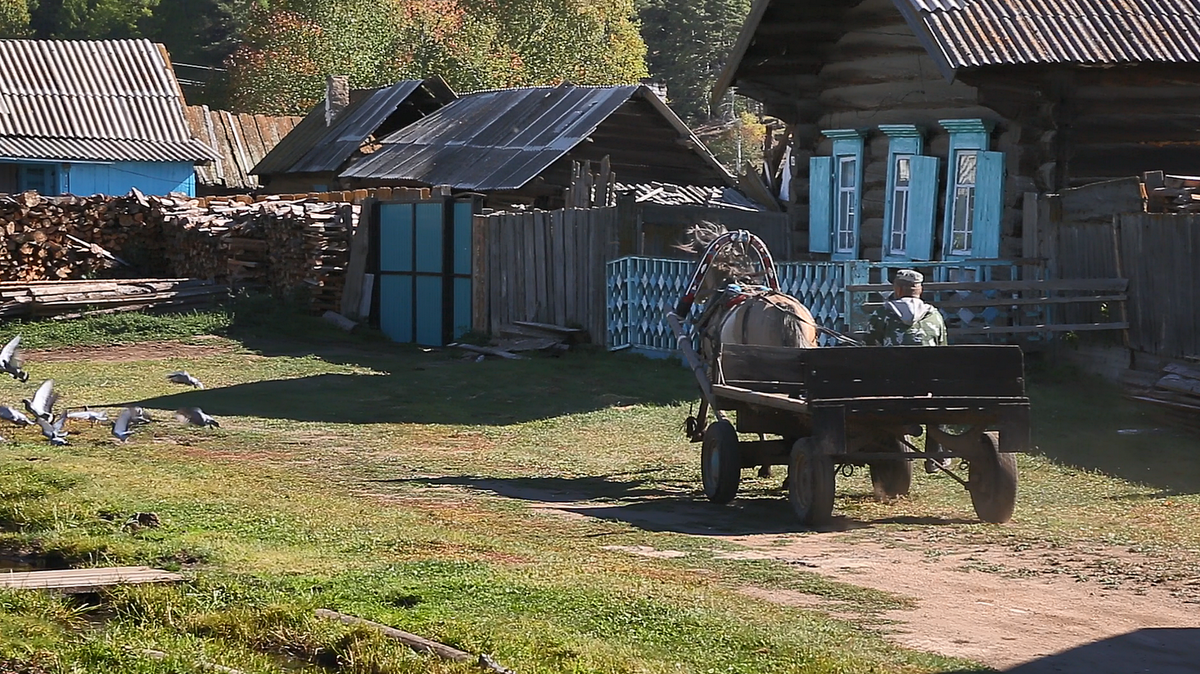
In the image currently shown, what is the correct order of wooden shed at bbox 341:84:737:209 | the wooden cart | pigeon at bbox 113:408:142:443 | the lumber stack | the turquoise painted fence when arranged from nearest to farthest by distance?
the wooden cart
pigeon at bbox 113:408:142:443
the turquoise painted fence
the lumber stack
wooden shed at bbox 341:84:737:209

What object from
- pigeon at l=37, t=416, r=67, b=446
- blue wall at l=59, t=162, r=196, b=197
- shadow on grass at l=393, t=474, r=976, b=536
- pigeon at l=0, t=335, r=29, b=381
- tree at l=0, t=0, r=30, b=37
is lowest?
shadow on grass at l=393, t=474, r=976, b=536

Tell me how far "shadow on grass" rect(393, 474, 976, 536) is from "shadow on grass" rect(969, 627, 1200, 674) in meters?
3.14

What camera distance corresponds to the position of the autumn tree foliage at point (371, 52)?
60.8 metres

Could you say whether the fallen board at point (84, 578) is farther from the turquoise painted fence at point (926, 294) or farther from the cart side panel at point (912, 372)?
the turquoise painted fence at point (926, 294)

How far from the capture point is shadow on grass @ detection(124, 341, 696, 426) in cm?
1717

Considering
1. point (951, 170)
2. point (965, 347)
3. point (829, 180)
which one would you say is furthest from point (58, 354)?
point (965, 347)

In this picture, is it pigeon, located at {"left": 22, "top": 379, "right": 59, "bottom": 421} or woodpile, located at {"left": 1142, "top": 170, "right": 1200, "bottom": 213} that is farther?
woodpile, located at {"left": 1142, "top": 170, "right": 1200, "bottom": 213}

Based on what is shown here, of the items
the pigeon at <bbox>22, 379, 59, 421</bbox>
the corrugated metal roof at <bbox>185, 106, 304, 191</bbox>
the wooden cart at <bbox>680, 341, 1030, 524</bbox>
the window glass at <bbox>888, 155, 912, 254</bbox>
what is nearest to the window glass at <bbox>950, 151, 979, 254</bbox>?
the window glass at <bbox>888, 155, 912, 254</bbox>

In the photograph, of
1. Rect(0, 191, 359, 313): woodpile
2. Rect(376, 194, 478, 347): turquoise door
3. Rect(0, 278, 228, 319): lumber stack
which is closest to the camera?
Rect(376, 194, 478, 347): turquoise door

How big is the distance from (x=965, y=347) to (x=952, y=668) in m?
3.92

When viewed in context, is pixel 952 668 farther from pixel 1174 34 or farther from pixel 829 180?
pixel 829 180

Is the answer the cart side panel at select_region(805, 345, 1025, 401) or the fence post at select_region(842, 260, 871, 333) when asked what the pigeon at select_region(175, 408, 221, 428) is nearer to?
the fence post at select_region(842, 260, 871, 333)

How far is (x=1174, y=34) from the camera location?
18.6m

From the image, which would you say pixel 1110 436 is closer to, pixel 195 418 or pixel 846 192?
pixel 195 418
